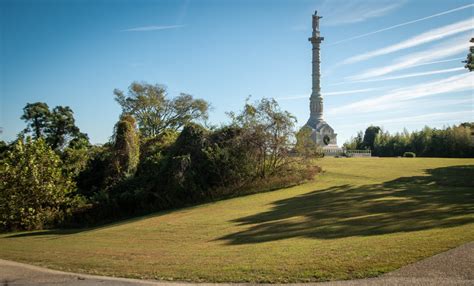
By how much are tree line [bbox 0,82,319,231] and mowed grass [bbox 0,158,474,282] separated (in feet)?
16.8

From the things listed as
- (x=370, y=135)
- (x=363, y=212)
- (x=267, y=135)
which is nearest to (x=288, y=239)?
(x=363, y=212)

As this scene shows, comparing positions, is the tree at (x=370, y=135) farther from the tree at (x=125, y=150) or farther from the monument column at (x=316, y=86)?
the tree at (x=125, y=150)

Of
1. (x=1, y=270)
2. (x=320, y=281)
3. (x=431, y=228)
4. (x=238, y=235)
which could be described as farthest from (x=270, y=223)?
(x=1, y=270)

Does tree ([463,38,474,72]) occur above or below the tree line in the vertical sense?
above

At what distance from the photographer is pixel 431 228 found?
913 cm

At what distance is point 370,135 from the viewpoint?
79938 millimetres

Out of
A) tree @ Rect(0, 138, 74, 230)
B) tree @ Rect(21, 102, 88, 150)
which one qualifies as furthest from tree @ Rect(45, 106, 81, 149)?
tree @ Rect(0, 138, 74, 230)

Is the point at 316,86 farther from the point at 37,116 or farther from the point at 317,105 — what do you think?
the point at 37,116

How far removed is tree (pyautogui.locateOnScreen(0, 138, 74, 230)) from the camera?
757 inches

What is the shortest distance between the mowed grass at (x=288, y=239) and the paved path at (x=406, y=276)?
26 centimetres

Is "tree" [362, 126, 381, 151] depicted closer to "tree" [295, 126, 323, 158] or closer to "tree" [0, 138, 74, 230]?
"tree" [295, 126, 323, 158]

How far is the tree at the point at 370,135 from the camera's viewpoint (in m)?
77.9

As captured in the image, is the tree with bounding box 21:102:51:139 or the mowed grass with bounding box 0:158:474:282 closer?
the mowed grass with bounding box 0:158:474:282

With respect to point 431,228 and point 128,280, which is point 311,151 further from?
point 128,280
